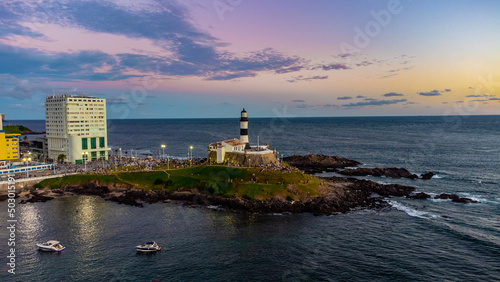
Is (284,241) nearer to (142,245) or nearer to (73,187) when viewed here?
(142,245)

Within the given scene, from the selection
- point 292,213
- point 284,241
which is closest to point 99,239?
point 284,241

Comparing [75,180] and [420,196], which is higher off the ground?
[75,180]

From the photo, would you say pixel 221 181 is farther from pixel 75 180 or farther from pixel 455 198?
pixel 455 198

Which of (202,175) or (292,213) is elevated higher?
(202,175)

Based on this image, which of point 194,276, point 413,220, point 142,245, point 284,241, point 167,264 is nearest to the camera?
point 194,276

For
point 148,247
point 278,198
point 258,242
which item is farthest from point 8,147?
point 258,242

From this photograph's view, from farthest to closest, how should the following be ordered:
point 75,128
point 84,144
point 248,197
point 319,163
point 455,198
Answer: point 319,163 → point 84,144 → point 75,128 → point 455,198 → point 248,197

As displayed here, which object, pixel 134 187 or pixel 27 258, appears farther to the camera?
pixel 134 187
